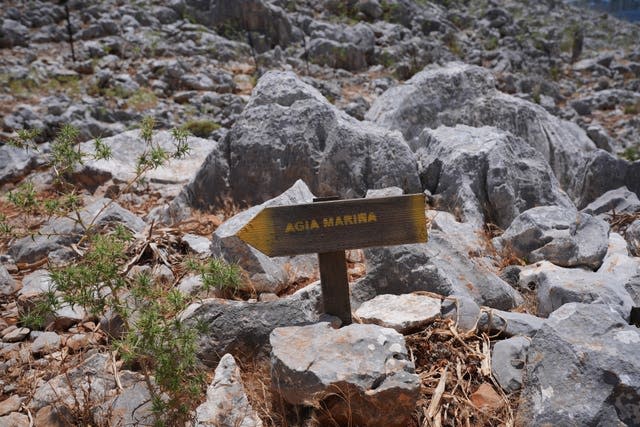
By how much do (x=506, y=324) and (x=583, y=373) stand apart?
0.87 m

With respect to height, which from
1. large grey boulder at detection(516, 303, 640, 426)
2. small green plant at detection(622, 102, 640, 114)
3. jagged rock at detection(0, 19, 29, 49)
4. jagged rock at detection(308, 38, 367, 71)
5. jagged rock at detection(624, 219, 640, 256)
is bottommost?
small green plant at detection(622, 102, 640, 114)

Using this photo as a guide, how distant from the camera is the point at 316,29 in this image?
69.2 feet

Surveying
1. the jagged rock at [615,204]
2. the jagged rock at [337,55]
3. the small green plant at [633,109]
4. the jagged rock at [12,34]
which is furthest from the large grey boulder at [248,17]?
the jagged rock at [615,204]

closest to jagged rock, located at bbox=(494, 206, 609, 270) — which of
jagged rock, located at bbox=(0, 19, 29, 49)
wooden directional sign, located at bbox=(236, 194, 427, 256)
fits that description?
wooden directional sign, located at bbox=(236, 194, 427, 256)

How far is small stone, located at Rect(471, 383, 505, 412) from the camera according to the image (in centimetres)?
296

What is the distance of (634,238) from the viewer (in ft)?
18.7

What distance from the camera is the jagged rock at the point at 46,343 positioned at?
3.86 m

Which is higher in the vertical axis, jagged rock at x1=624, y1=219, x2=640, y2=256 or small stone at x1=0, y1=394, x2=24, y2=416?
small stone at x1=0, y1=394, x2=24, y2=416

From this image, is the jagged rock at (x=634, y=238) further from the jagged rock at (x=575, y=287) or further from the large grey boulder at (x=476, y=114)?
the large grey boulder at (x=476, y=114)

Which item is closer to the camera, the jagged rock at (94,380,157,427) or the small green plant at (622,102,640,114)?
the jagged rock at (94,380,157,427)

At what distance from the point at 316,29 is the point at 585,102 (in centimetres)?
1063

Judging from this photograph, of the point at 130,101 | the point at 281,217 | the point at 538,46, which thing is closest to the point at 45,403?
the point at 281,217

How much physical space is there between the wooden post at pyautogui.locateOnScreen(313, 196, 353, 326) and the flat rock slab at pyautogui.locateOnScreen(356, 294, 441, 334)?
261 millimetres

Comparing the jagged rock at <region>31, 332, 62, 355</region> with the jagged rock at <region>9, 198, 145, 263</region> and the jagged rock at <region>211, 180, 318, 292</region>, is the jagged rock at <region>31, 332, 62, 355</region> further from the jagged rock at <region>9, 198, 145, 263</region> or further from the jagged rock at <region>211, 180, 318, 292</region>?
the jagged rock at <region>211, 180, 318, 292</region>
